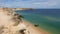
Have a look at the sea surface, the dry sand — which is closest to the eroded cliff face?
the dry sand

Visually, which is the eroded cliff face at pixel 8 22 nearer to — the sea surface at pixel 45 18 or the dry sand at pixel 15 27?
the dry sand at pixel 15 27

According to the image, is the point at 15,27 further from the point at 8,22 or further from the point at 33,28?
the point at 33,28

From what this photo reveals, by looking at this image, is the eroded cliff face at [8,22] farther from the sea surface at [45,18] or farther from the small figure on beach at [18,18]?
the sea surface at [45,18]

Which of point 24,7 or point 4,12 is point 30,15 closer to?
point 24,7

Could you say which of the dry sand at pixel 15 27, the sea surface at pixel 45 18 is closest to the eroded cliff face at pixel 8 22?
the dry sand at pixel 15 27

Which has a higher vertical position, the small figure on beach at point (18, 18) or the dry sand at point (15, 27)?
the small figure on beach at point (18, 18)

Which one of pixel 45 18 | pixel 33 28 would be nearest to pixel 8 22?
pixel 33 28

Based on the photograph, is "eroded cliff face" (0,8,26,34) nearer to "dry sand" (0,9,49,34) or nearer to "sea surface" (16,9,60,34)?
"dry sand" (0,9,49,34)
